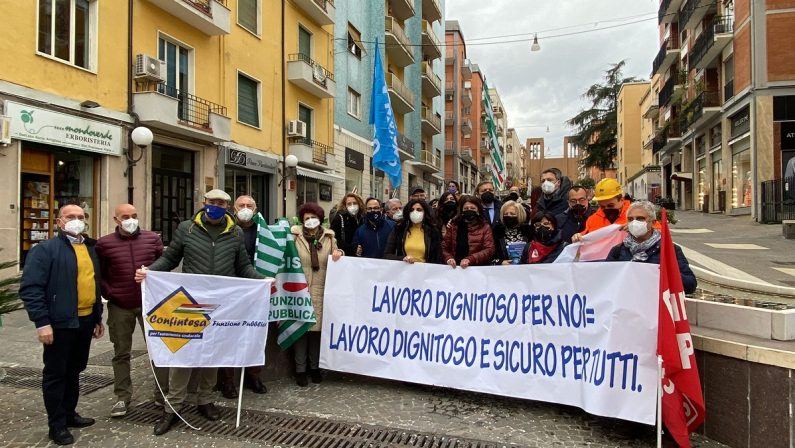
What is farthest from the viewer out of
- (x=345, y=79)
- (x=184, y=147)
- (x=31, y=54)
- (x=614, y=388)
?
(x=345, y=79)

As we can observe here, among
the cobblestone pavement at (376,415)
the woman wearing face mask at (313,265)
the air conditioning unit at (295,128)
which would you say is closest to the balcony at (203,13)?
the air conditioning unit at (295,128)

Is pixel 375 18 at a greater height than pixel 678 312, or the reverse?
pixel 375 18

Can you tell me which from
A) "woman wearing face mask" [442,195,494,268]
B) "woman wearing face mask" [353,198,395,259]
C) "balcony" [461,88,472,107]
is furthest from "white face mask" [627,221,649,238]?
"balcony" [461,88,472,107]

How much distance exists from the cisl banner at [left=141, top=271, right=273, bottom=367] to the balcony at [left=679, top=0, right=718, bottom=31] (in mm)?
32691

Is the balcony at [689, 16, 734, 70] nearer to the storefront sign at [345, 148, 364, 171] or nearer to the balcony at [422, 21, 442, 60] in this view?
the balcony at [422, 21, 442, 60]

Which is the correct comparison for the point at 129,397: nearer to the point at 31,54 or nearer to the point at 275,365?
the point at 275,365

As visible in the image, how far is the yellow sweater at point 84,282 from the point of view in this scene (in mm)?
3812

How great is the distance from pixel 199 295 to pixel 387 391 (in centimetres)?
195

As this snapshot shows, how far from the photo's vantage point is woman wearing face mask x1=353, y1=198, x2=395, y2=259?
19.4ft

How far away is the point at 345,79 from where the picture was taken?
24609mm

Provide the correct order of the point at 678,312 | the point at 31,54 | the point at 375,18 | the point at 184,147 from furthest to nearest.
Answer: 1. the point at 375,18
2. the point at 184,147
3. the point at 31,54
4. the point at 678,312

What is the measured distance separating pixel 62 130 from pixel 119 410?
899 centimetres

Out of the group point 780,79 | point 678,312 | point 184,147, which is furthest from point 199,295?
point 780,79

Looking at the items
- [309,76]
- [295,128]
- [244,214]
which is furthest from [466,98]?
[244,214]
